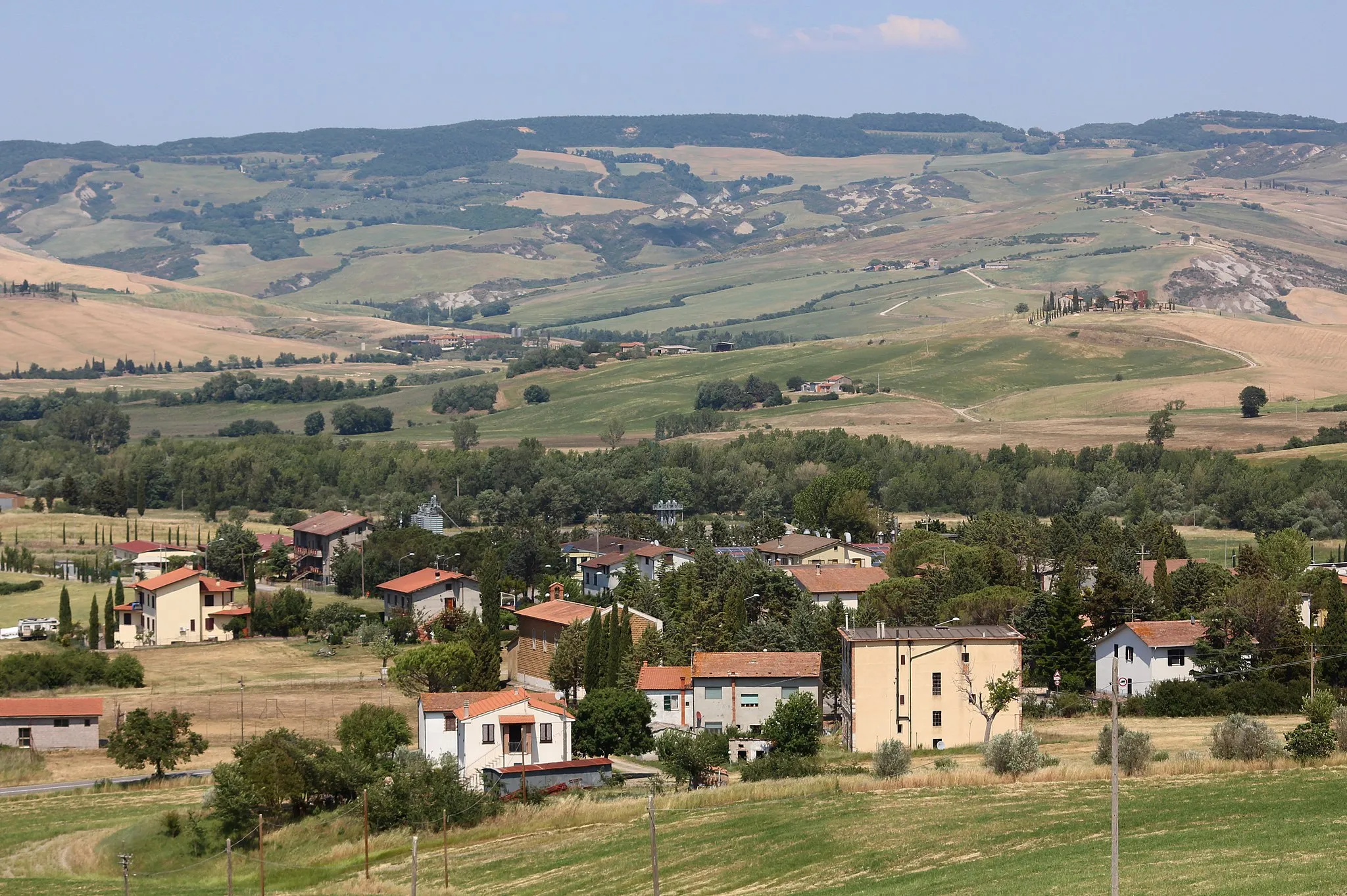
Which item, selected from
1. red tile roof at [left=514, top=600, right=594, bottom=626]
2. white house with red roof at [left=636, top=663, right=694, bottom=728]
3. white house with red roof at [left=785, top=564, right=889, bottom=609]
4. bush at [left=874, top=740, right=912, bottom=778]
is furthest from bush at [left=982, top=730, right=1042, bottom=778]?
white house with red roof at [left=785, top=564, right=889, bottom=609]

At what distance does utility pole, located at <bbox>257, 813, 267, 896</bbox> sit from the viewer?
3556 centimetres

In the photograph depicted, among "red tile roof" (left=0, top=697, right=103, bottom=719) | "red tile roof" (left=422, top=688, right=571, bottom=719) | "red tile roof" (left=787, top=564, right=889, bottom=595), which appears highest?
"red tile roof" (left=422, top=688, right=571, bottom=719)

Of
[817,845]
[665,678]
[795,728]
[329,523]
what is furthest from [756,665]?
[329,523]

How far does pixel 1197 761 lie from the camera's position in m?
40.0

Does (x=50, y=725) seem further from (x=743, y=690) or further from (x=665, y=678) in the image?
(x=743, y=690)

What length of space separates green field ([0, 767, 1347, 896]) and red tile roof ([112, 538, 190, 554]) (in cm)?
5179

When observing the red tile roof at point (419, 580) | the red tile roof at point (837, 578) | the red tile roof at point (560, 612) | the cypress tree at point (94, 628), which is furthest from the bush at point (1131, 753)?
the cypress tree at point (94, 628)

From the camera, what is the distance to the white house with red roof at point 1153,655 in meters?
57.0

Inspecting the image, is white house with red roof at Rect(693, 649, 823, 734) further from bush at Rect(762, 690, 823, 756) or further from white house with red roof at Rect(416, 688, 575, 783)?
white house with red roof at Rect(416, 688, 575, 783)

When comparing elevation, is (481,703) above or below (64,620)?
above

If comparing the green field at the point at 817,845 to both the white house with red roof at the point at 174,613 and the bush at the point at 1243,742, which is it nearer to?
the bush at the point at 1243,742

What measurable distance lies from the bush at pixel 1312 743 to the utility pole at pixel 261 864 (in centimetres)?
2168

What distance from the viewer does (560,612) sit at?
223 feet

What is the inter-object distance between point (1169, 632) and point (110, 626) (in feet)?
134
